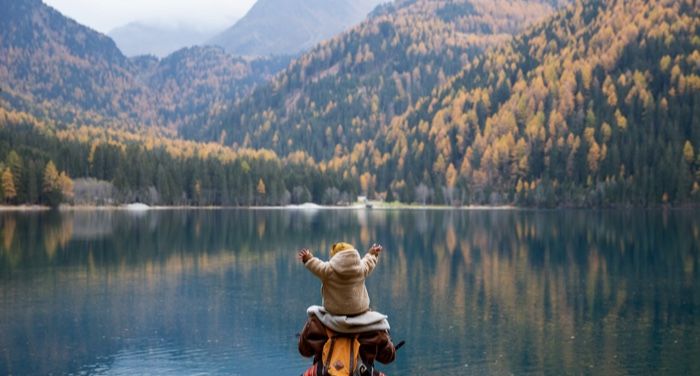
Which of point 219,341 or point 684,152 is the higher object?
point 684,152

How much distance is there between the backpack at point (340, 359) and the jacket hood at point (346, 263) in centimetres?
122

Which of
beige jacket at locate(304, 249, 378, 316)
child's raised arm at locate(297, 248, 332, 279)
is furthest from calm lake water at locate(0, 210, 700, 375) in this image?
child's raised arm at locate(297, 248, 332, 279)

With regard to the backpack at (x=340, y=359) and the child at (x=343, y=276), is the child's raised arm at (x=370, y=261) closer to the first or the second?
the child at (x=343, y=276)

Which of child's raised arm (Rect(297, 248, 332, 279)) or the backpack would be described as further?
the backpack

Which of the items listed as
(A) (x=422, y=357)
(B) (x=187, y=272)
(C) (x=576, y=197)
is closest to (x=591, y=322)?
(A) (x=422, y=357)

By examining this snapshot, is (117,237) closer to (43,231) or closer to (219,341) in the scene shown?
(43,231)

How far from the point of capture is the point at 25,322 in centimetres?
3950

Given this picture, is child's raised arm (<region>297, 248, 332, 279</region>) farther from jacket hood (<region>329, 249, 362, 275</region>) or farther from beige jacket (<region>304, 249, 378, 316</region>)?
jacket hood (<region>329, 249, 362, 275</region>)

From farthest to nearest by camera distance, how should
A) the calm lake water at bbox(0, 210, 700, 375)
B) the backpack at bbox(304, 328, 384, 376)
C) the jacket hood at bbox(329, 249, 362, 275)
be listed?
the calm lake water at bbox(0, 210, 700, 375) → the backpack at bbox(304, 328, 384, 376) → the jacket hood at bbox(329, 249, 362, 275)

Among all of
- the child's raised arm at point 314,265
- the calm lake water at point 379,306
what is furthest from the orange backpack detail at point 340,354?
the calm lake water at point 379,306

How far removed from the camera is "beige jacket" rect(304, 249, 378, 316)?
1183 cm

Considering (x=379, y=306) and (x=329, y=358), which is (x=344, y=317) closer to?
(x=329, y=358)

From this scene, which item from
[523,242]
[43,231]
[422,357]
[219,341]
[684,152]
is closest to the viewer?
[422,357]

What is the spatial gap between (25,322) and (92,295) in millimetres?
9135
